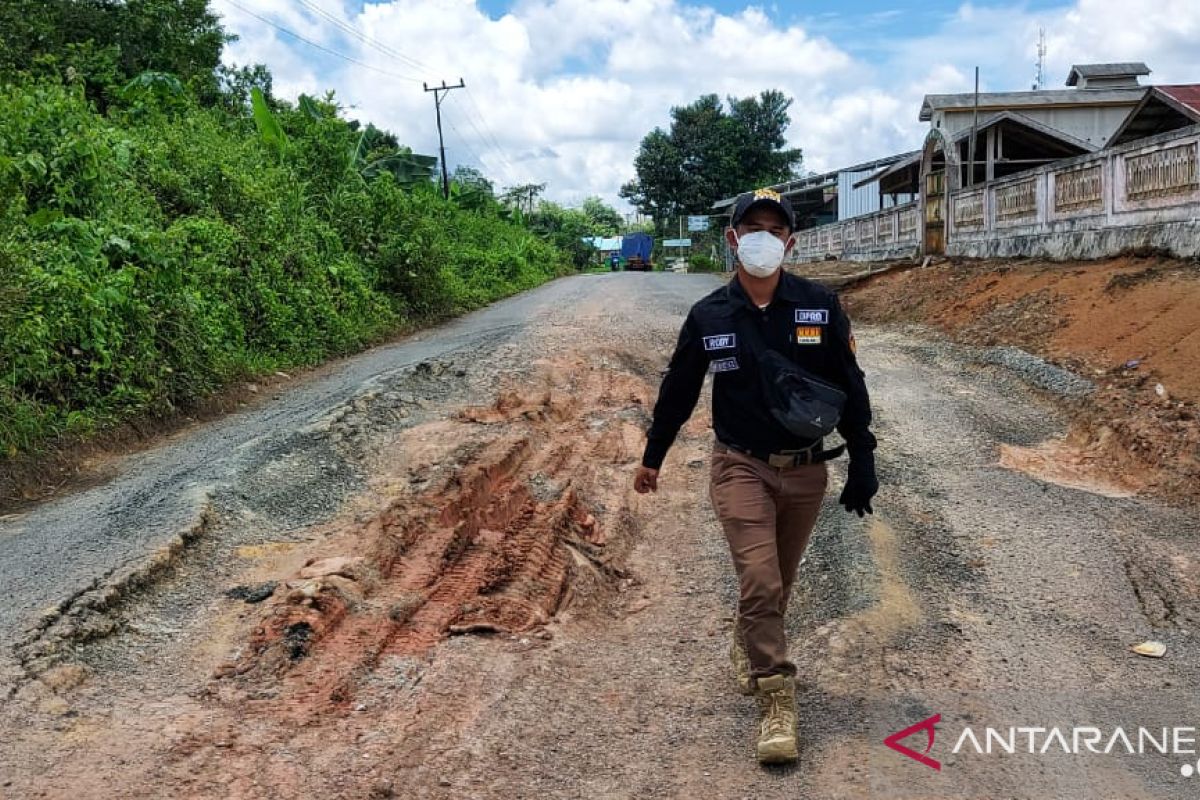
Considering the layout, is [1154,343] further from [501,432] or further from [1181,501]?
[501,432]

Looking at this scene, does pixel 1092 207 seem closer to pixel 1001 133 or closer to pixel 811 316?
pixel 811 316

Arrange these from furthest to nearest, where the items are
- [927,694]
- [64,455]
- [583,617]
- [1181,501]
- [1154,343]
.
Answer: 1. [1154,343]
2. [64,455]
3. [1181,501]
4. [583,617]
5. [927,694]

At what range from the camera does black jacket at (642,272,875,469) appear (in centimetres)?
331

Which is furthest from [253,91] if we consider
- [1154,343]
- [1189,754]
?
[1189,754]

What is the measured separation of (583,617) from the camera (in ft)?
15.4

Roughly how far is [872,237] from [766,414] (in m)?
22.5

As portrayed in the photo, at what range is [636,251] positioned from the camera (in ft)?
178

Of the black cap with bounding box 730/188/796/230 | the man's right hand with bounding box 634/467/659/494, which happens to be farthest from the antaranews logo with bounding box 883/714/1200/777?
the black cap with bounding box 730/188/796/230

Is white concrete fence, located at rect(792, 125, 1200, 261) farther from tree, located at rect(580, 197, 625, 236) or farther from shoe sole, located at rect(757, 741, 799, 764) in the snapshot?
tree, located at rect(580, 197, 625, 236)

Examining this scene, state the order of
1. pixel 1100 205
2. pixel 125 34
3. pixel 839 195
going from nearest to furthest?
pixel 1100 205 < pixel 125 34 < pixel 839 195

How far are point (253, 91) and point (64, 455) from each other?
515 inches

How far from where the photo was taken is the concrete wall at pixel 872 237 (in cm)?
2102

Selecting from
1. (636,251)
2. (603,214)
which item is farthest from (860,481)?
(603,214)

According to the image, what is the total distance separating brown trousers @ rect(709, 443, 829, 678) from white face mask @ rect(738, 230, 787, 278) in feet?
2.12
